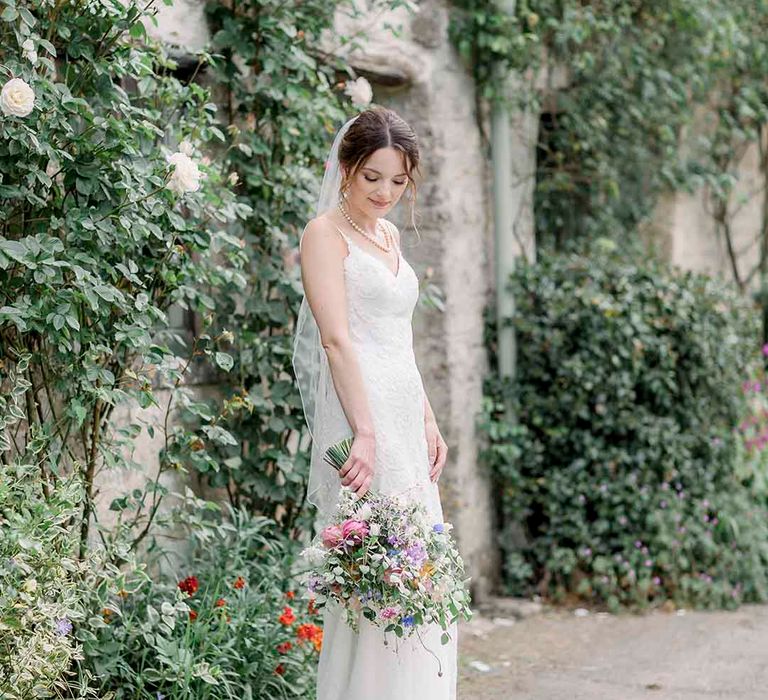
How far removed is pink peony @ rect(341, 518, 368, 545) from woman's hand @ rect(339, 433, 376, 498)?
0.38 feet

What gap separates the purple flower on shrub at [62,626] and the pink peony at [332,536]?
777 mm

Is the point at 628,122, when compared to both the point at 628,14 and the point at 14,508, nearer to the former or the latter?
the point at 628,14

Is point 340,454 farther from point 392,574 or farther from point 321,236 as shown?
point 321,236

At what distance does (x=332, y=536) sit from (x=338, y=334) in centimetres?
59

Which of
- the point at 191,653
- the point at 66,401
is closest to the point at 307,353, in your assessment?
the point at 66,401

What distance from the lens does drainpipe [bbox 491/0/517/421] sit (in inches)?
242

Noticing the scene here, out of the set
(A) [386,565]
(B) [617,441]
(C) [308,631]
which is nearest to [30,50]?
(A) [386,565]

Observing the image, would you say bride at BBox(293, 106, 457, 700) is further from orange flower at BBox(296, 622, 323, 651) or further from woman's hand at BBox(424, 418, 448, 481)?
orange flower at BBox(296, 622, 323, 651)

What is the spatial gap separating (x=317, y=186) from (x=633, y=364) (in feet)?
6.80

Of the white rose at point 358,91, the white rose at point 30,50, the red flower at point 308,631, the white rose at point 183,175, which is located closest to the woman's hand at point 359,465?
the red flower at point 308,631

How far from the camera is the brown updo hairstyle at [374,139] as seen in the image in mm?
3398

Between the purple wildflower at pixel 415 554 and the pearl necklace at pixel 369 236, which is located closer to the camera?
the purple wildflower at pixel 415 554

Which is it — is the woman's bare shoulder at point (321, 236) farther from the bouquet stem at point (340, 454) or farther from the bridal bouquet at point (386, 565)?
the bridal bouquet at point (386, 565)

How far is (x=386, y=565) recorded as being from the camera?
10.4 feet
